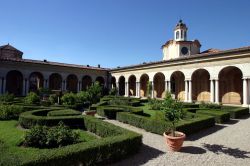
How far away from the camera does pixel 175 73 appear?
35.7 meters

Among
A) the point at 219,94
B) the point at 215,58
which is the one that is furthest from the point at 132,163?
the point at 219,94

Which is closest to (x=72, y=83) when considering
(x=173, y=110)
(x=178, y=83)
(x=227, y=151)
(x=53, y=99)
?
(x=53, y=99)

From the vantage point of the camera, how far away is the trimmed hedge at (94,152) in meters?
5.94

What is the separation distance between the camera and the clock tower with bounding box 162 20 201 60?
1761 inches

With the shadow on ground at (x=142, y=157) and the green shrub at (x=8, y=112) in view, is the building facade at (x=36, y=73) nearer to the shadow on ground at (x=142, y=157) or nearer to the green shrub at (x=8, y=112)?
the green shrub at (x=8, y=112)

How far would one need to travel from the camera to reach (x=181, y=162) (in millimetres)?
7453

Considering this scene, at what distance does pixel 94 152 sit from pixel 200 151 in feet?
15.6

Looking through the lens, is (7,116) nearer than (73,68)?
Yes

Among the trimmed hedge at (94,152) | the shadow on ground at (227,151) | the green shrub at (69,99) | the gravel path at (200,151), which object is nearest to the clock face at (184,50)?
the green shrub at (69,99)

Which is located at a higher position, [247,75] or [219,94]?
[247,75]

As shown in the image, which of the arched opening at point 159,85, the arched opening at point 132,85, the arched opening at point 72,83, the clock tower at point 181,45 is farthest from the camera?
the arched opening at point 72,83

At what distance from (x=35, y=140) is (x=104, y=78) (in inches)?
1574

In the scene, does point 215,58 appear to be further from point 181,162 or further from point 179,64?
point 181,162

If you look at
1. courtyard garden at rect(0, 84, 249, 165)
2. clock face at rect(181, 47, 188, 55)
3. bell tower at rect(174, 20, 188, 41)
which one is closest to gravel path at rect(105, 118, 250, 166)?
courtyard garden at rect(0, 84, 249, 165)
